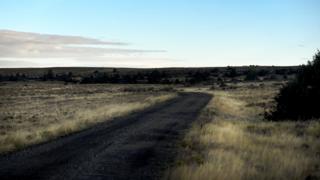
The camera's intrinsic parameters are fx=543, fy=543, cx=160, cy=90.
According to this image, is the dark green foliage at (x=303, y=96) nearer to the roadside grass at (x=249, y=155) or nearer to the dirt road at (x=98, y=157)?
the roadside grass at (x=249, y=155)

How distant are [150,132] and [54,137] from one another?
13.3 ft

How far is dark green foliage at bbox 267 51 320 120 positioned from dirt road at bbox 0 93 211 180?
939 cm

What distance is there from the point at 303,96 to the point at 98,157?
1679 centimetres

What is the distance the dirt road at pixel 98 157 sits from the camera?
12547 millimetres

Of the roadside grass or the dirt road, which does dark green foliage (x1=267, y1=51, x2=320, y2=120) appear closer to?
the roadside grass

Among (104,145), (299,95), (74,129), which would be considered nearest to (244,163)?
(104,145)

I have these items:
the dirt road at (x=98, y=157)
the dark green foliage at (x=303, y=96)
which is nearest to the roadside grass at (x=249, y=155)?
the dirt road at (x=98, y=157)

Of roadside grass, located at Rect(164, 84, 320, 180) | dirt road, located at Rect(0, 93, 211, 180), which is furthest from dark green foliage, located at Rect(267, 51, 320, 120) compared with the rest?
dirt road, located at Rect(0, 93, 211, 180)

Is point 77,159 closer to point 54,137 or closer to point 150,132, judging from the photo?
point 54,137

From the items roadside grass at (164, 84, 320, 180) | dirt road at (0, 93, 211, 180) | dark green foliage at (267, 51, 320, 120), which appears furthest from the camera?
dark green foliage at (267, 51, 320, 120)

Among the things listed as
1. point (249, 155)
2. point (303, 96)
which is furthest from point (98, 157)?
point (303, 96)

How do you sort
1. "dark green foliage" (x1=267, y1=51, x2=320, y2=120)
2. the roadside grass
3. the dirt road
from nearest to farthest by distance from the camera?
the roadside grass
the dirt road
"dark green foliage" (x1=267, y1=51, x2=320, y2=120)

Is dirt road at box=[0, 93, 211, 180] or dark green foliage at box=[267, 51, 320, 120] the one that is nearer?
dirt road at box=[0, 93, 211, 180]

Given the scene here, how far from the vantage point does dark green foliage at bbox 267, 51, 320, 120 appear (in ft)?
95.1
